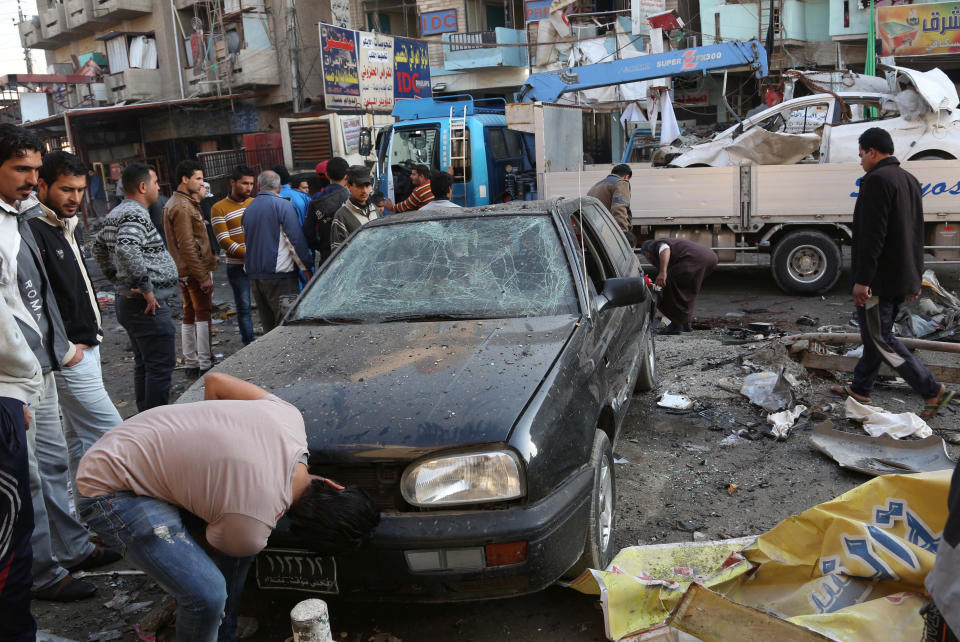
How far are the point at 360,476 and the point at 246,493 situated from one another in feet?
2.05

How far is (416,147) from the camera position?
459 inches

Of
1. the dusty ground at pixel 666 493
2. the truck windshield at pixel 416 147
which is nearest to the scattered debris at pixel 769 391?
the dusty ground at pixel 666 493

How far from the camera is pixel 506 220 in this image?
13.5ft

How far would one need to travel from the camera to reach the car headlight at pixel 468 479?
2582 mm

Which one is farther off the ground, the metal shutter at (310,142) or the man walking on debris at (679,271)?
the metal shutter at (310,142)

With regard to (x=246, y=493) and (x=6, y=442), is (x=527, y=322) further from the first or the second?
(x=6, y=442)

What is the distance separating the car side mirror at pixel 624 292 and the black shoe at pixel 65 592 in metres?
2.71

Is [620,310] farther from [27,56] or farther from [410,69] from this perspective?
[27,56]

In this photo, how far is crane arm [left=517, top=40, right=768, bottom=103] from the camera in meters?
10.9

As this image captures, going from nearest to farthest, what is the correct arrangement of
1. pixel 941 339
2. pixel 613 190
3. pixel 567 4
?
pixel 941 339, pixel 613 190, pixel 567 4

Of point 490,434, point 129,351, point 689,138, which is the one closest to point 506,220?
point 490,434

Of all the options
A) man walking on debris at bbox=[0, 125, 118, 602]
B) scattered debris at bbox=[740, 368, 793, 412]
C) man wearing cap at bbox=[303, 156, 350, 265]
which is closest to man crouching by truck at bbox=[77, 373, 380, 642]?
man walking on debris at bbox=[0, 125, 118, 602]

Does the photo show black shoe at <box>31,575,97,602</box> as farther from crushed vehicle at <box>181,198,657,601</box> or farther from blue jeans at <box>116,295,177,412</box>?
blue jeans at <box>116,295,177,412</box>

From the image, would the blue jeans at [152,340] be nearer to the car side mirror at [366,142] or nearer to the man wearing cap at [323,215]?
the man wearing cap at [323,215]
